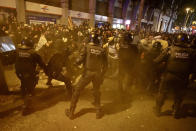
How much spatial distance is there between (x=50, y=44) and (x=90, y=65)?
11.5 feet

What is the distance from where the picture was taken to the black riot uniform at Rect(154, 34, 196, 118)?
3598 millimetres

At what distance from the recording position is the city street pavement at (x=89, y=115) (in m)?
3.58

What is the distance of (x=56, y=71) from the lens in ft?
15.8

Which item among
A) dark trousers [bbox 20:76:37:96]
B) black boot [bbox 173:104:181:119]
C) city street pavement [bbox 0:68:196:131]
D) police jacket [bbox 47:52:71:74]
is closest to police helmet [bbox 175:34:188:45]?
black boot [bbox 173:104:181:119]

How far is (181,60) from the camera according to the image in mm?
3621

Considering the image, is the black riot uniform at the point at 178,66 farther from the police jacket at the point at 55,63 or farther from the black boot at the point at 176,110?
the police jacket at the point at 55,63

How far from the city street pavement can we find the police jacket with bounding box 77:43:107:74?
147 centimetres

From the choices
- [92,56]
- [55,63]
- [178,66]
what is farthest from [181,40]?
[55,63]

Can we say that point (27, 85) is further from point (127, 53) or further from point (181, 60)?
point (181, 60)

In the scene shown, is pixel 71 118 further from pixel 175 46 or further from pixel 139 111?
pixel 175 46

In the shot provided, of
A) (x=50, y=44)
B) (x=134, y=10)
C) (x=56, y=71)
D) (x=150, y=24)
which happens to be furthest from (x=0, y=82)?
(x=150, y=24)

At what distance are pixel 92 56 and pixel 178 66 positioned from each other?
223cm

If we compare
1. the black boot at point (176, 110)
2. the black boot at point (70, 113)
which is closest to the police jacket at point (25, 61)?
the black boot at point (70, 113)

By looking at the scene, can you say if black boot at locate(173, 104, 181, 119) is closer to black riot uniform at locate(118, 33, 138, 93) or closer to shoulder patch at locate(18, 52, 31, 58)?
black riot uniform at locate(118, 33, 138, 93)
